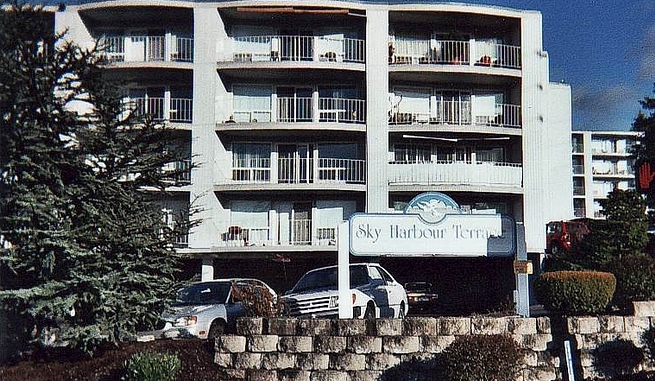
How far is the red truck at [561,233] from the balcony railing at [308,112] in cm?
873

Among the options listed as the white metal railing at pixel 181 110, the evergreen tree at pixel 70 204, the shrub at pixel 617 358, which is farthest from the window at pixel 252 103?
the shrub at pixel 617 358

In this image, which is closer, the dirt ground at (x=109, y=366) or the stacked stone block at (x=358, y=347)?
the dirt ground at (x=109, y=366)

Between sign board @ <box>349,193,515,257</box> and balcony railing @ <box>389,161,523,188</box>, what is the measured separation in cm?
1302

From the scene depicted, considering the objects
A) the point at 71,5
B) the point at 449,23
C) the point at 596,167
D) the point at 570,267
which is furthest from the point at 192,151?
the point at 596,167

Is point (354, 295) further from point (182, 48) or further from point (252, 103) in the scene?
point (182, 48)

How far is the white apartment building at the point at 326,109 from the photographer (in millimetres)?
27281

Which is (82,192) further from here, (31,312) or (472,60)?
(472,60)

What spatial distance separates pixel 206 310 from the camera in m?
14.9

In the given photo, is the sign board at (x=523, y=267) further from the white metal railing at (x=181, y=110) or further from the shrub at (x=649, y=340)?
the white metal railing at (x=181, y=110)

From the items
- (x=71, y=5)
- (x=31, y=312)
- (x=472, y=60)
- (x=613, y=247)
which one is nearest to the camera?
(x=31, y=312)

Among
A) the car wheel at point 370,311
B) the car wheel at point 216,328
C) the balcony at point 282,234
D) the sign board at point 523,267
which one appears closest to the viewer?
the sign board at point 523,267

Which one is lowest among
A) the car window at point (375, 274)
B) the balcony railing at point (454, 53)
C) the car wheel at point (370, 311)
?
the car wheel at point (370, 311)

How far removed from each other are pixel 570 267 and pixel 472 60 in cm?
1184

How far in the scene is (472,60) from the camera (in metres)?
29.3
